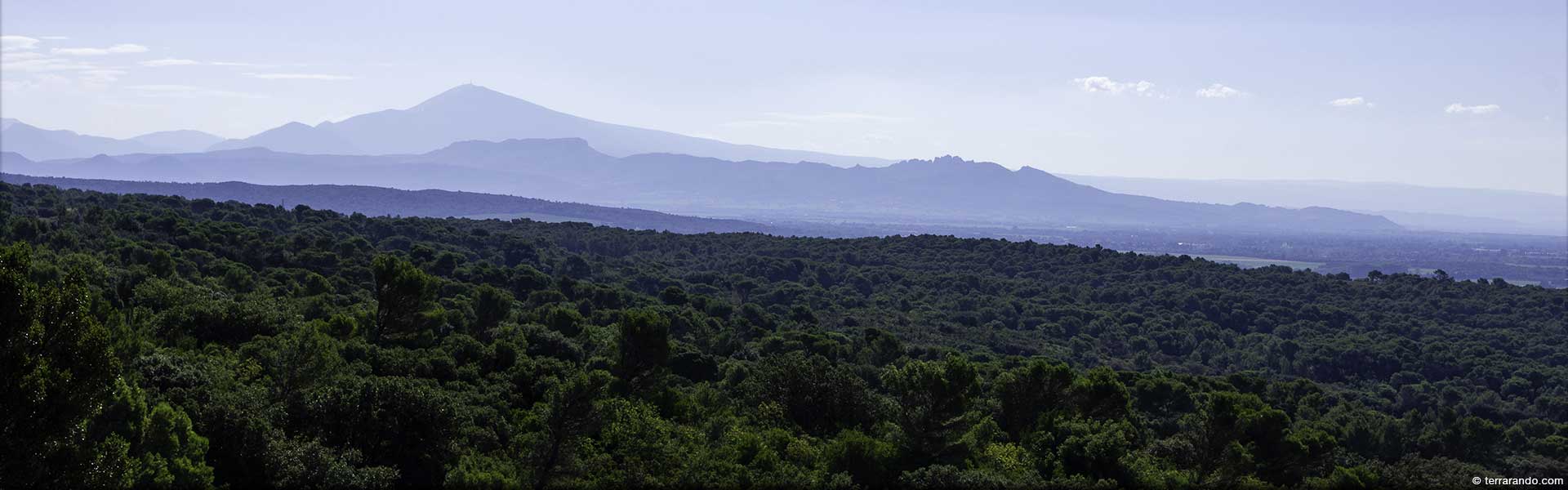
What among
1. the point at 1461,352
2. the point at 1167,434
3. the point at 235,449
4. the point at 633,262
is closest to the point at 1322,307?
the point at 1461,352

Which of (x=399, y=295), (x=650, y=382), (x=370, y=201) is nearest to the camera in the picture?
(x=650, y=382)

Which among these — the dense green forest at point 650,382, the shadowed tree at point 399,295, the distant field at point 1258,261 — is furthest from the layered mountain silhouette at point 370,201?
the shadowed tree at point 399,295

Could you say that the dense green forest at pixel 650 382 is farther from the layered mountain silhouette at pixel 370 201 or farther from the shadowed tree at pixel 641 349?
the layered mountain silhouette at pixel 370 201

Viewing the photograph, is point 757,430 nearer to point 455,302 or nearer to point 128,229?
point 455,302

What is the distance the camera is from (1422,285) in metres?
67.6

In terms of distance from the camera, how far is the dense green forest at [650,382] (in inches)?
613

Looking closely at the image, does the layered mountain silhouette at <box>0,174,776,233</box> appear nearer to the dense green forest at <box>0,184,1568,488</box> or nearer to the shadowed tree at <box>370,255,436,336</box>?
the dense green forest at <box>0,184,1568,488</box>

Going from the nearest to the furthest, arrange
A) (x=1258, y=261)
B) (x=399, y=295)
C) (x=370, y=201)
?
(x=399, y=295), (x=1258, y=261), (x=370, y=201)

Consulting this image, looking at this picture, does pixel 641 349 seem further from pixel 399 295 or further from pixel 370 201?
pixel 370 201

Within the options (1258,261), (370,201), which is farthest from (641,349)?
(370,201)

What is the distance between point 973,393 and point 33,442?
16.4 m

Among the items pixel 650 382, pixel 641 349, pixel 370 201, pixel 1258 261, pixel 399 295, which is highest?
pixel 370 201

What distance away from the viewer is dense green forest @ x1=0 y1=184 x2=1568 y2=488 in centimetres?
1556

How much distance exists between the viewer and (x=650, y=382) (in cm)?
2542
